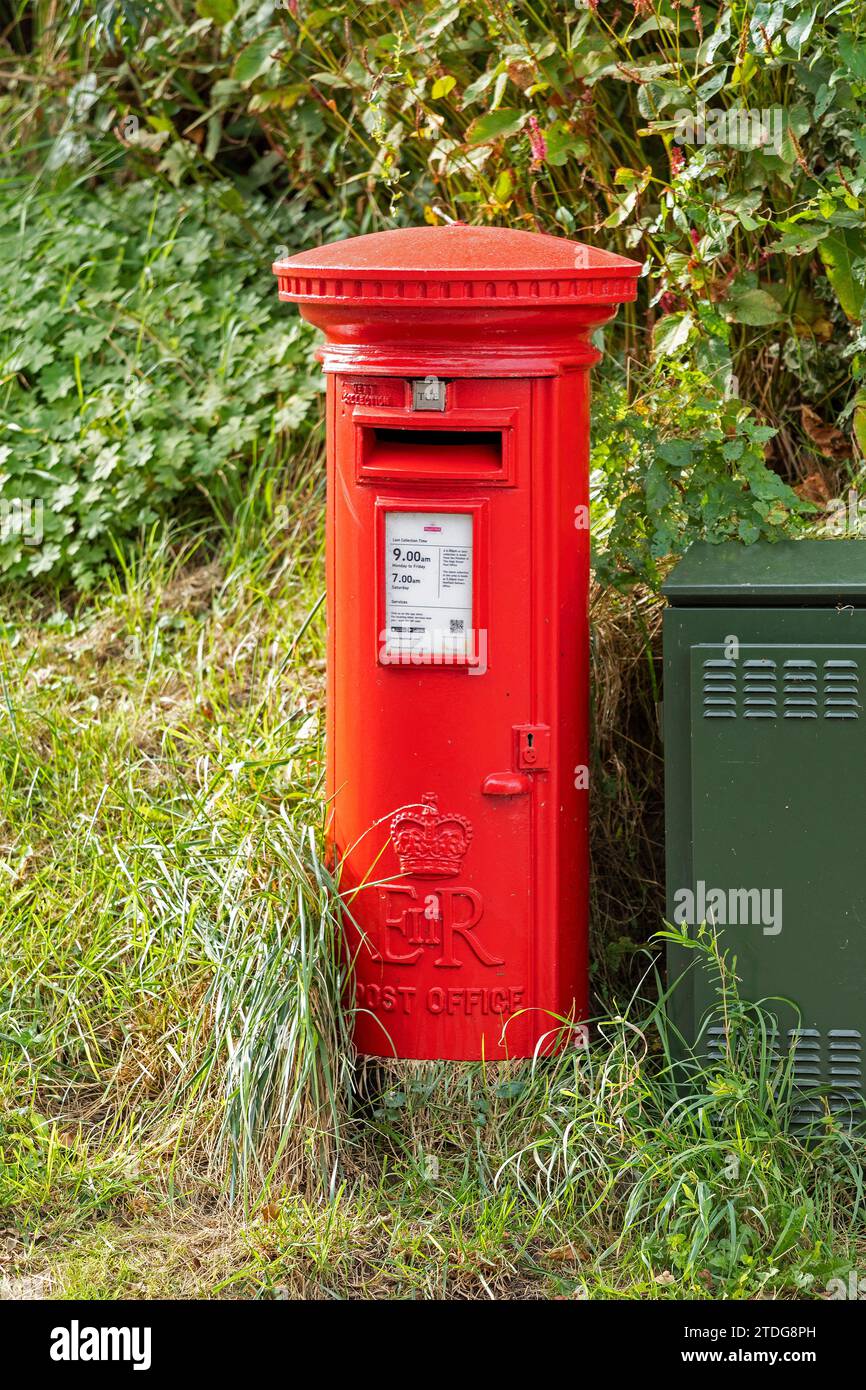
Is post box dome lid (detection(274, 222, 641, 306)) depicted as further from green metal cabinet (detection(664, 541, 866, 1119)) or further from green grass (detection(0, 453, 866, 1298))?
green grass (detection(0, 453, 866, 1298))

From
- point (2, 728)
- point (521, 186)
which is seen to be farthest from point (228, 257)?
point (2, 728)

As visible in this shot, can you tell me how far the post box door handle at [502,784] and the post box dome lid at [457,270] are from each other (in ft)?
2.91

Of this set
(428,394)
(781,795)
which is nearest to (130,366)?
(428,394)

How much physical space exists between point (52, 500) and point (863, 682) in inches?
116

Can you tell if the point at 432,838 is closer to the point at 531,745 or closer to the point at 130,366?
the point at 531,745

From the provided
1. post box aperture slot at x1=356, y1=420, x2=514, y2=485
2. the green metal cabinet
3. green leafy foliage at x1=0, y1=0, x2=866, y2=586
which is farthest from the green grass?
green leafy foliage at x1=0, y1=0, x2=866, y2=586

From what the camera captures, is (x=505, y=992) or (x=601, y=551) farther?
(x=601, y=551)

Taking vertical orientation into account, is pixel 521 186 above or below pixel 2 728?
above

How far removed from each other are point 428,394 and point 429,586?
36 centimetres

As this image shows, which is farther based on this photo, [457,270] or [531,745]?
[531,745]

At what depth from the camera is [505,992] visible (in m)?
3.12

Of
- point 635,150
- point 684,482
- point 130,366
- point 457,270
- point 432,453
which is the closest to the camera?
point 457,270

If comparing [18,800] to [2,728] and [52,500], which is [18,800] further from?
[52,500]

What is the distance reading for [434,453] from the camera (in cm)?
299
